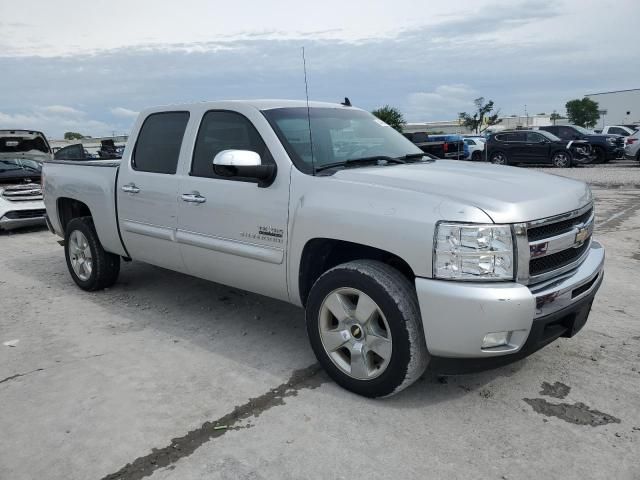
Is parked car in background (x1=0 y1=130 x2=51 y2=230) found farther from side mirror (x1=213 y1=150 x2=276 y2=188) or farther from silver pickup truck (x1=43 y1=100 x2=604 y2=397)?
side mirror (x1=213 y1=150 x2=276 y2=188)

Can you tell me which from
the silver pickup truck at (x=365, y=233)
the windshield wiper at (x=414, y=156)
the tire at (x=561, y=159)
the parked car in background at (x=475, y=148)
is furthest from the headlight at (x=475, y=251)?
the parked car in background at (x=475, y=148)

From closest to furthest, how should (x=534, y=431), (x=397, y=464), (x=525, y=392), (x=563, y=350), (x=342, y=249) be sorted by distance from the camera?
1. (x=397, y=464)
2. (x=534, y=431)
3. (x=525, y=392)
4. (x=342, y=249)
5. (x=563, y=350)

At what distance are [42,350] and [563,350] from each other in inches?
149

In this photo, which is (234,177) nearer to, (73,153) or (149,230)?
(149,230)

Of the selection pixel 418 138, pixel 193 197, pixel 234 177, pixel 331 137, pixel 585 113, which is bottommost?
pixel 585 113

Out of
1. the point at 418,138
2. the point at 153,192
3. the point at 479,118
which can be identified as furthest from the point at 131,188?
the point at 479,118

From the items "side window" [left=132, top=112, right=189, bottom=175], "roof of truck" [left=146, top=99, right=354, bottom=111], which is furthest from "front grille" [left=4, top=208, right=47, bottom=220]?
"roof of truck" [left=146, top=99, right=354, bottom=111]

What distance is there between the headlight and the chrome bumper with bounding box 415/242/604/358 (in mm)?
58

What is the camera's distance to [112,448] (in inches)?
114

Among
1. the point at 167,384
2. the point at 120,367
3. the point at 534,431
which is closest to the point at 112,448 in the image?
the point at 167,384

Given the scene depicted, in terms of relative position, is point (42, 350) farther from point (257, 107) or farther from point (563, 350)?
point (563, 350)

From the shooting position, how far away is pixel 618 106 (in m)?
87.1

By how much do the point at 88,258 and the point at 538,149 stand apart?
19.3m

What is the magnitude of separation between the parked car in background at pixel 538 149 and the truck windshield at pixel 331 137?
18.3m
